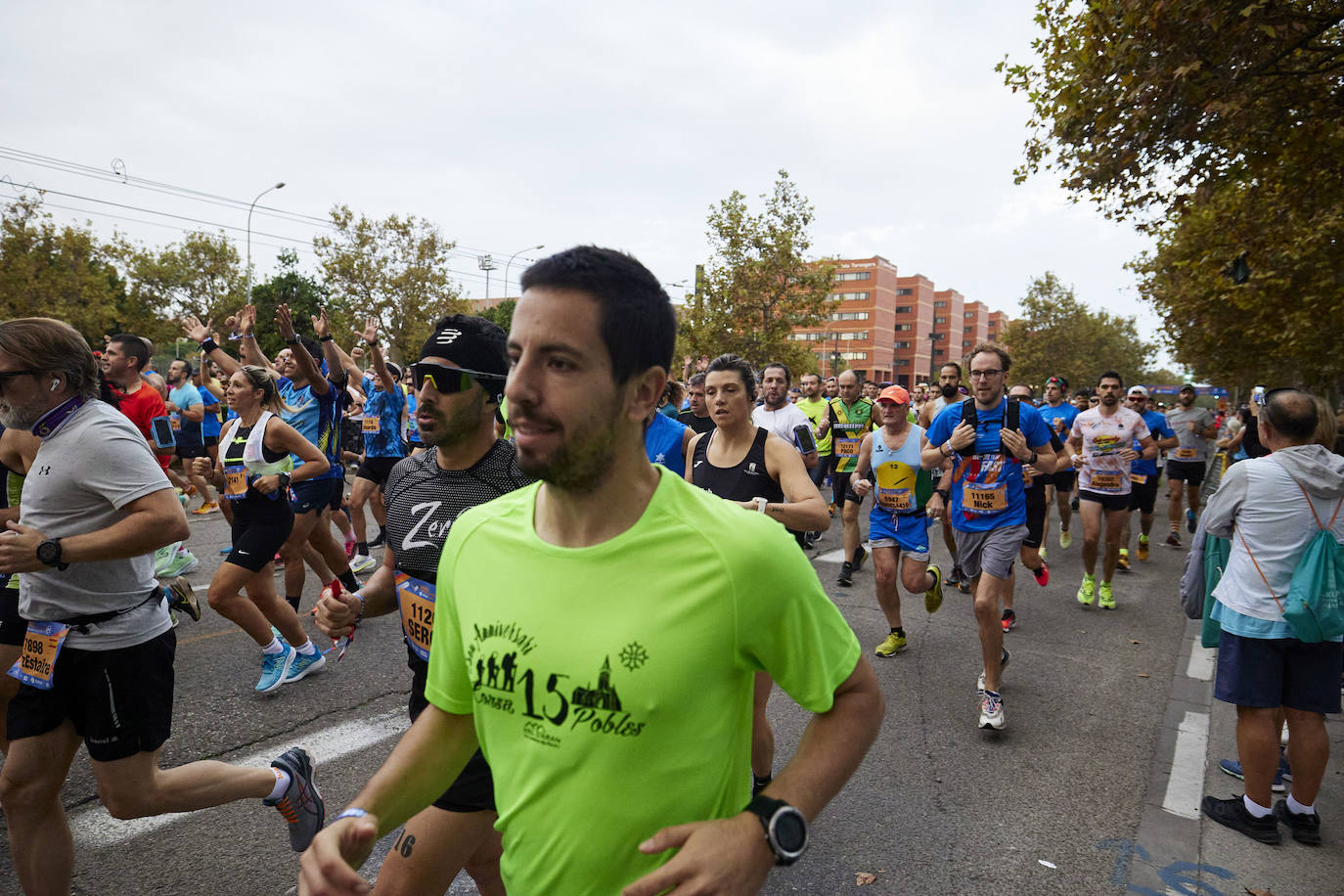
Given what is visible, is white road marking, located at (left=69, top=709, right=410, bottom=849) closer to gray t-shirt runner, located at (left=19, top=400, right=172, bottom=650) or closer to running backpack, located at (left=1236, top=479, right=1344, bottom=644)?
gray t-shirt runner, located at (left=19, top=400, right=172, bottom=650)

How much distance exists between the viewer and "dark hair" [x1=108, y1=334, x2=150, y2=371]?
20.3 feet

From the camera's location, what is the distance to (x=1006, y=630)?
277 inches

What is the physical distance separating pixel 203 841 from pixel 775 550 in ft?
10.9

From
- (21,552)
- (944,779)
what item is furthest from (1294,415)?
(21,552)

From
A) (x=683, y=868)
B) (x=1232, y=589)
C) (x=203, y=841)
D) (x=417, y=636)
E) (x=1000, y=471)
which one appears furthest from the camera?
(x=1000, y=471)

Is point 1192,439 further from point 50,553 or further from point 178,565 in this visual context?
point 50,553

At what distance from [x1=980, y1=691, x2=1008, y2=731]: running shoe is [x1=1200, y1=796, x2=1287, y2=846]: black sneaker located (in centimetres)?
107

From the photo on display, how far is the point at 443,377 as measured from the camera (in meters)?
2.67

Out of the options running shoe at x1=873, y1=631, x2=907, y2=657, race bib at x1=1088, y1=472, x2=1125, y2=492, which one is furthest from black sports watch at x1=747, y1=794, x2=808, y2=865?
race bib at x1=1088, y1=472, x2=1125, y2=492

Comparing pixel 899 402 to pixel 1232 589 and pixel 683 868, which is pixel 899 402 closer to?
pixel 1232 589

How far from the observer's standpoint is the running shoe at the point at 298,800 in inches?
121

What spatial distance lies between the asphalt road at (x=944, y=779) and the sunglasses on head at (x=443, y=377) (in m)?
1.66

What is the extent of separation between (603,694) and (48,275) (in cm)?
3852

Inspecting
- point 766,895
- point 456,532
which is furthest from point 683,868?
point 766,895
